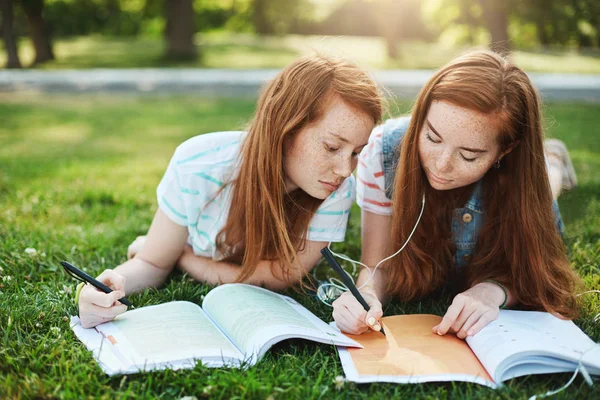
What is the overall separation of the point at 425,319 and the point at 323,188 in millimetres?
725

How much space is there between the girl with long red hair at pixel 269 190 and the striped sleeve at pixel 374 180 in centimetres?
8

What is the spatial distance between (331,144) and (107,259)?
161 centimetres

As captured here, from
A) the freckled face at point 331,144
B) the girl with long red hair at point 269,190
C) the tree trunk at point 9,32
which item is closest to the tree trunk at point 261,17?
the tree trunk at point 9,32

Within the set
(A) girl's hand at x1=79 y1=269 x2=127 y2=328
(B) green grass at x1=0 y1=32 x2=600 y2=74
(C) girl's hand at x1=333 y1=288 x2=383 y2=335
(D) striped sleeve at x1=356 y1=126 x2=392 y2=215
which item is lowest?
(B) green grass at x1=0 y1=32 x2=600 y2=74

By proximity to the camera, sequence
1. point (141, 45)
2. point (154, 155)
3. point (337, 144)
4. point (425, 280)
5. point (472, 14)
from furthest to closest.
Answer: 1. point (472, 14)
2. point (141, 45)
3. point (154, 155)
4. point (425, 280)
5. point (337, 144)

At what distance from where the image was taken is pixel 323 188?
2736 mm

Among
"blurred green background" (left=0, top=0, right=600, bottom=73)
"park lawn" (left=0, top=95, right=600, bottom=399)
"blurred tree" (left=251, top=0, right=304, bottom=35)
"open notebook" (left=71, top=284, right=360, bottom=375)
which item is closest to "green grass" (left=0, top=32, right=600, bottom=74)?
"blurred green background" (left=0, top=0, right=600, bottom=73)

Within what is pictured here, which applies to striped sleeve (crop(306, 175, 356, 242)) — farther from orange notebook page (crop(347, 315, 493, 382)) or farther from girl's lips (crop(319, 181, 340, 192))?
orange notebook page (crop(347, 315, 493, 382))

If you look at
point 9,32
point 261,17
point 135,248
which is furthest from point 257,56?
point 135,248

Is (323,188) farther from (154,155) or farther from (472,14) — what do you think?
(472,14)

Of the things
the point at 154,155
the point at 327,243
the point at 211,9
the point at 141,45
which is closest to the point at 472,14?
the point at 211,9

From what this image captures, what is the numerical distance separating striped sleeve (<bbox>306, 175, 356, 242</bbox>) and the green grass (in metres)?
12.9

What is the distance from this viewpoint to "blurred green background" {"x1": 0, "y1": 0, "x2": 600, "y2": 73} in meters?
17.1

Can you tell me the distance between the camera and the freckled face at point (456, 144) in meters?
2.53
